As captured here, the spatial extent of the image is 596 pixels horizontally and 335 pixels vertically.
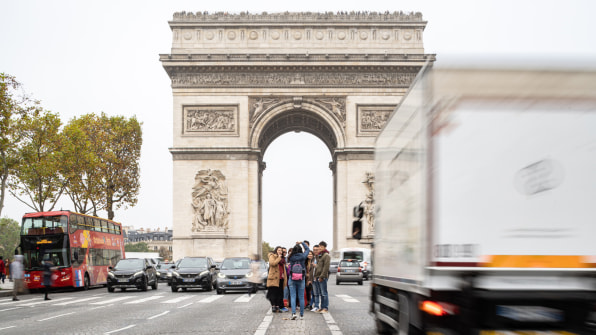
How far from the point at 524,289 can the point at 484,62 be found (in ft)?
6.91

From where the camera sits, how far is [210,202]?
45.3 meters

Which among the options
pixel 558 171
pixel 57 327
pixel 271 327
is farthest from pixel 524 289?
pixel 57 327

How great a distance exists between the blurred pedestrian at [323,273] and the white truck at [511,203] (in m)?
9.71

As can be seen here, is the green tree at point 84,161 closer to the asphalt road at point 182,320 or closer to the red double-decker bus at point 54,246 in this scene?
the red double-decker bus at point 54,246

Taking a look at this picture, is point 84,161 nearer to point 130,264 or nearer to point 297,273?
point 130,264

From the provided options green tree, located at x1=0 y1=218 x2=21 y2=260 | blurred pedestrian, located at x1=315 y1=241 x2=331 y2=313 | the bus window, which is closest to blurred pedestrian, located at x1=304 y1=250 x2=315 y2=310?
blurred pedestrian, located at x1=315 y1=241 x2=331 y2=313

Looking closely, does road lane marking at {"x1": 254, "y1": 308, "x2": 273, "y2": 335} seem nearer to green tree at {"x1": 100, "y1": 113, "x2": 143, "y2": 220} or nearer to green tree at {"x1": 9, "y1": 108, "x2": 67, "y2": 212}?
green tree at {"x1": 9, "y1": 108, "x2": 67, "y2": 212}

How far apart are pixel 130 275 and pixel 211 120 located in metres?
18.1

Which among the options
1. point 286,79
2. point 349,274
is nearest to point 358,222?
point 349,274

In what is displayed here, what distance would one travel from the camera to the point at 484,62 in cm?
682

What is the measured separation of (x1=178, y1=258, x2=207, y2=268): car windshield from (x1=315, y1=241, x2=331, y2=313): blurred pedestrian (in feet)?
45.3

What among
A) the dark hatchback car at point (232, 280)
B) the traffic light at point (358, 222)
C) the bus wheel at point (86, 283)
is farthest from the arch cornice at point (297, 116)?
the traffic light at point (358, 222)

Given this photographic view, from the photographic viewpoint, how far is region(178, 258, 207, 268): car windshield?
98.6 feet

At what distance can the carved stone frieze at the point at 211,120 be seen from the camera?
46.2 meters
